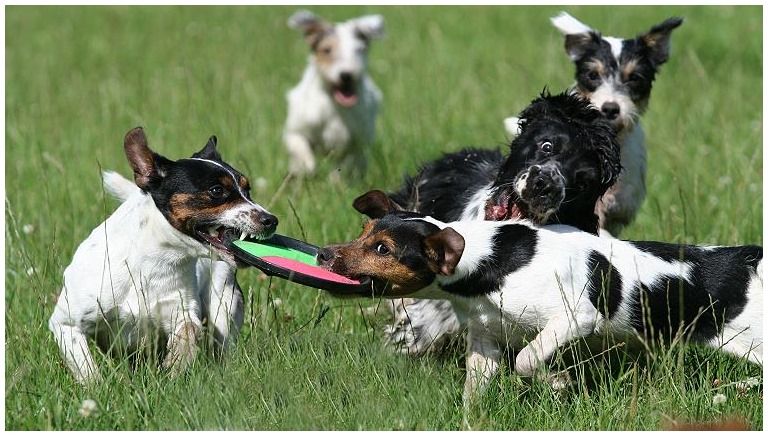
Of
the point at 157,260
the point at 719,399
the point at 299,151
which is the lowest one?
the point at 719,399

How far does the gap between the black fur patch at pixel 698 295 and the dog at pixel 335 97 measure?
493 cm

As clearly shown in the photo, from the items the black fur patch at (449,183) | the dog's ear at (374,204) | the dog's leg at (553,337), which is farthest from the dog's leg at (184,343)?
the black fur patch at (449,183)

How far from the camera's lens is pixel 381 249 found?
472cm

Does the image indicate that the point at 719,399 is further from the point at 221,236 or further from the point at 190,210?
the point at 190,210

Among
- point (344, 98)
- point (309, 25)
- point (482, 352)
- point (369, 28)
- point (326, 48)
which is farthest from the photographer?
point (369, 28)

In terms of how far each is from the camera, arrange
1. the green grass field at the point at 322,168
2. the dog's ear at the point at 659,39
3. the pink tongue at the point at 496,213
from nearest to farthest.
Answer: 1. the green grass field at the point at 322,168
2. the pink tongue at the point at 496,213
3. the dog's ear at the point at 659,39

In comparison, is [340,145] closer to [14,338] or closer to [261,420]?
[14,338]

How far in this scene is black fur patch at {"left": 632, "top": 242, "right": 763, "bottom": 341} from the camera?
16.5 feet

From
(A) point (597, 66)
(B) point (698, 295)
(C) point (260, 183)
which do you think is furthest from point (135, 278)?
(C) point (260, 183)

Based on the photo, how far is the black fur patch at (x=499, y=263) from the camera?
4.82 m

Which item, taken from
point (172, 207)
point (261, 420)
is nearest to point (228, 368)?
point (261, 420)

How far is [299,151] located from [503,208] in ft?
15.5

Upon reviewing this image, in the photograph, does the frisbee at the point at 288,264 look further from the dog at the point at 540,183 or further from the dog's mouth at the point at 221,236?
the dog at the point at 540,183

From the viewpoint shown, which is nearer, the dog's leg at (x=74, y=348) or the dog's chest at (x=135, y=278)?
the dog's leg at (x=74, y=348)
